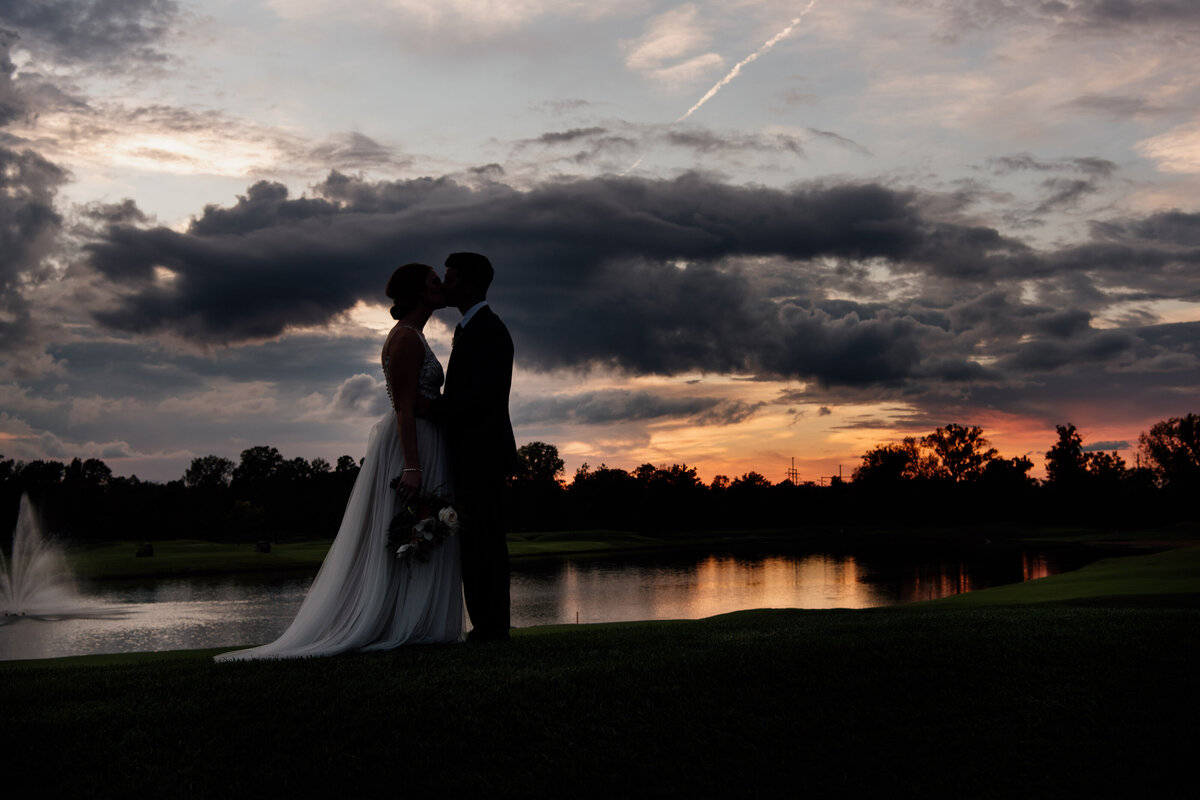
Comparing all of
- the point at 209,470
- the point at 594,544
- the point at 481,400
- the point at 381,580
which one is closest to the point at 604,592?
the point at 381,580

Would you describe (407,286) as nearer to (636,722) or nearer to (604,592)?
(636,722)

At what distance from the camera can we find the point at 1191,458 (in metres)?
103

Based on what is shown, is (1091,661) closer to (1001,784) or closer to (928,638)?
(928,638)

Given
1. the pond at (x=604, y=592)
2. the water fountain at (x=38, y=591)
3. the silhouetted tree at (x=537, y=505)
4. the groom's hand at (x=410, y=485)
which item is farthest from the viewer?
the silhouetted tree at (x=537, y=505)

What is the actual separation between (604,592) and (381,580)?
34.9 m

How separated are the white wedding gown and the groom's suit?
0.18 m

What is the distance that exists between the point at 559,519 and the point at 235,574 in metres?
65.6

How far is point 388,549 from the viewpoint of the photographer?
701cm

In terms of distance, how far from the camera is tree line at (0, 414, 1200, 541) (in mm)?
92188

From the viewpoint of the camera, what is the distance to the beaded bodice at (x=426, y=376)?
7.18 meters

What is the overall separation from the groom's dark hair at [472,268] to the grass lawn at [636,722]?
313 cm

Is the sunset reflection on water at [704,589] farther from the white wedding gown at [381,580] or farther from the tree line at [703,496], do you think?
the tree line at [703,496]

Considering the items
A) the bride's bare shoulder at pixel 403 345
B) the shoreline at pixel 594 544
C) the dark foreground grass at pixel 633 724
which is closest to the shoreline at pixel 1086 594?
the bride's bare shoulder at pixel 403 345

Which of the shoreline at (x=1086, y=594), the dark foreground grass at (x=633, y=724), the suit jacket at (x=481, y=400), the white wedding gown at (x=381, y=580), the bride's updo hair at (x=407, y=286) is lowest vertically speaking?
the shoreline at (x=1086, y=594)
